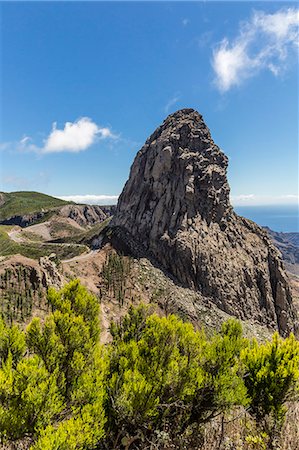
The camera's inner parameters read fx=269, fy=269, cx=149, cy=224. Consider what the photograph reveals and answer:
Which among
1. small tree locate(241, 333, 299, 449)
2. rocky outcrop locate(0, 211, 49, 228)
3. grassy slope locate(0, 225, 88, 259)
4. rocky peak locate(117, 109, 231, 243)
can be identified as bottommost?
grassy slope locate(0, 225, 88, 259)

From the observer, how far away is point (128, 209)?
83062 millimetres

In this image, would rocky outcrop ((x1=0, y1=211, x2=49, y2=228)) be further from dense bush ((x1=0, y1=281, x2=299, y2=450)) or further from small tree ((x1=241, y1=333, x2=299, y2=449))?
small tree ((x1=241, y1=333, x2=299, y2=449))

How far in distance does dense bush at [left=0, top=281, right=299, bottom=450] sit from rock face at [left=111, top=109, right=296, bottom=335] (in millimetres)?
56077

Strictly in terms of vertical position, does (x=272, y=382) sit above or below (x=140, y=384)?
below

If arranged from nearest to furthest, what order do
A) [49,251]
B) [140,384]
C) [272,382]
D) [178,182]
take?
[140,384]
[272,382]
[178,182]
[49,251]

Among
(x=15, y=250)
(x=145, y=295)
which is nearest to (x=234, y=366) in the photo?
(x=145, y=295)

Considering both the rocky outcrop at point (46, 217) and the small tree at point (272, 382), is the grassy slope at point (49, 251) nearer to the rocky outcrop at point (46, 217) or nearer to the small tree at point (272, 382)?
the small tree at point (272, 382)

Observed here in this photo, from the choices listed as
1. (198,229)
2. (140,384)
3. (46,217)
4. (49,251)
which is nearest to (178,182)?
(198,229)

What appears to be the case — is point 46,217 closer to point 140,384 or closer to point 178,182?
point 178,182

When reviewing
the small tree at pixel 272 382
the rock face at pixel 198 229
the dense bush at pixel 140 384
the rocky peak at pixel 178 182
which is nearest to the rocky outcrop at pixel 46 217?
the rock face at pixel 198 229

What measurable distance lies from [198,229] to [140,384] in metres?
64.7

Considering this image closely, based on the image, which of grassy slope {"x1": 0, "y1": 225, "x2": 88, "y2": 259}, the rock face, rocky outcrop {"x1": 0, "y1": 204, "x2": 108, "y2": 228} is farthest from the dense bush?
rocky outcrop {"x1": 0, "y1": 204, "x2": 108, "y2": 228}

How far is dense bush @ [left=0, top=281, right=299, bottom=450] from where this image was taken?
36.6 feet

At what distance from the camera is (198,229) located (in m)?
74.9
